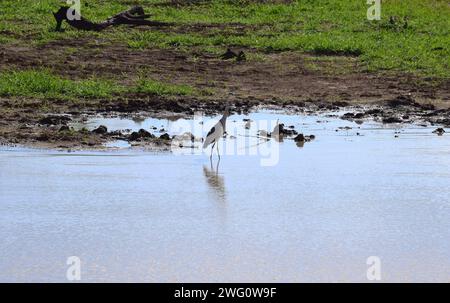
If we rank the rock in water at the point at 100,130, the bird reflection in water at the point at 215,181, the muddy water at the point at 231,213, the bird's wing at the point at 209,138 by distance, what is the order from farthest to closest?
1. the rock in water at the point at 100,130
2. the bird's wing at the point at 209,138
3. the bird reflection in water at the point at 215,181
4. the muddy water at the point at 231,213

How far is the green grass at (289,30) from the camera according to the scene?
21.2 meters

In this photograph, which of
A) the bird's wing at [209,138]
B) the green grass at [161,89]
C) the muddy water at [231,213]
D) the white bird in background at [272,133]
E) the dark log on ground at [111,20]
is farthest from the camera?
the dark log on ground at [111,20]

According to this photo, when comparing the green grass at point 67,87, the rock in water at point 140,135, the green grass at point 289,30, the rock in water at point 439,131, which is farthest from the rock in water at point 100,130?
the green grass at point 289,30

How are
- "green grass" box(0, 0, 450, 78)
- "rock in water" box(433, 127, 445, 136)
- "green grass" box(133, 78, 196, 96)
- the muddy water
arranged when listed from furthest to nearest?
"green grass" box(0, 0, 450, 78)
"green grass" box(133, 78, 196, 96)
"rock in water" box(433, 127, 445, 136)
the muddy water

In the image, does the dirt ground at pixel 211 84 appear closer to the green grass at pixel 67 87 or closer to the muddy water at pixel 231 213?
the green grass at pixel 67 87

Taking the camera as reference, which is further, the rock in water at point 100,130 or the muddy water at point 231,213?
the rock in water at point 100,130

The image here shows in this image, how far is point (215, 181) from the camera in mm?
11344

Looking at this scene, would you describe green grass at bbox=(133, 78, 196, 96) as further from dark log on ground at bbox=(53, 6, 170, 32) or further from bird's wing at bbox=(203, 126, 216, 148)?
dark log on ground at bbox=(53, 6, 170, 32)

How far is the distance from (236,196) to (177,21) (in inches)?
550

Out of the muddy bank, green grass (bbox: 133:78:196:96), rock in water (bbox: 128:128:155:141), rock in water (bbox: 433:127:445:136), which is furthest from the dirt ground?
rock in water (bbox: 433:127:445:136)

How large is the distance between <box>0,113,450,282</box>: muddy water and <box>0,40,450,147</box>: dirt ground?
2.13 meters

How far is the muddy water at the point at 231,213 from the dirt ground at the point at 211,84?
83.7 inches

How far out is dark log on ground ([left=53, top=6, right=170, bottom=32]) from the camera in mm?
22109
